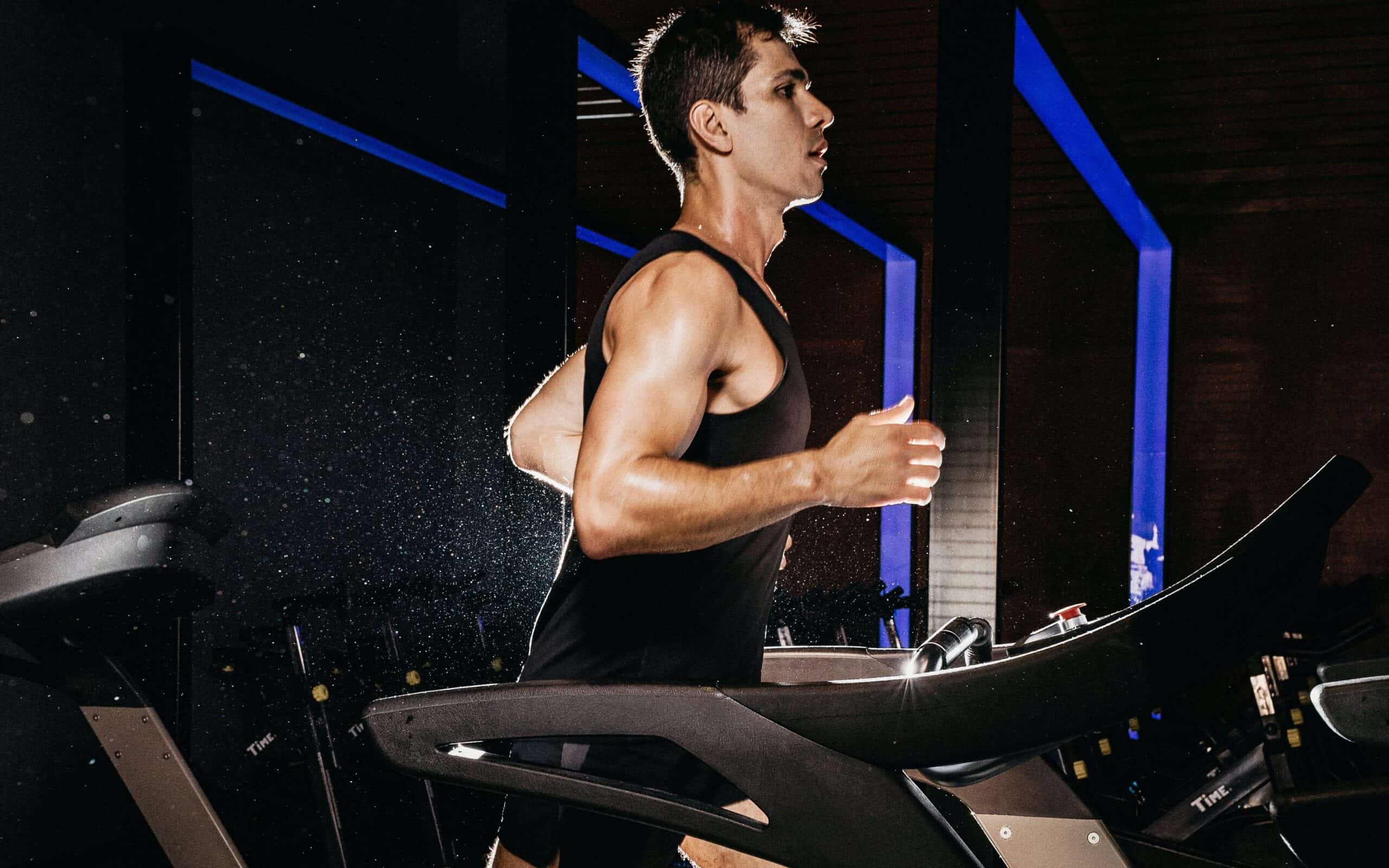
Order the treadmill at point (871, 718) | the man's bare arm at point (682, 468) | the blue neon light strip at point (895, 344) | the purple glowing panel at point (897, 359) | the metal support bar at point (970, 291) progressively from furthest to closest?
the purple glowing panel at point (897, 359), the blue neon light strip at point (895, 344), the metal support bar at point (970, 291), the man's bare arm at point (682, 468), the treadmill at point (871, 718)

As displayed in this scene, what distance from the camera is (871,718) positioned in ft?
2.77

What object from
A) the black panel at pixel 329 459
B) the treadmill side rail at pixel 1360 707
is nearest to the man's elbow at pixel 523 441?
the treadmill side rail at pixel 1360 707

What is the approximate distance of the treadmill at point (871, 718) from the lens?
2.63 ft

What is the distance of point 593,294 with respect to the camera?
856 cm

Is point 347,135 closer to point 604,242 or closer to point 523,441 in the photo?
point 604,242

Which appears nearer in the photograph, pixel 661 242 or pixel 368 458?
pixel 661 242

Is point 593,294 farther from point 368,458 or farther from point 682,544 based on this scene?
point 682,544

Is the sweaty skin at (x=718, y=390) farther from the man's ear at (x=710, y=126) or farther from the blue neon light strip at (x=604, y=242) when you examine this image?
the blue neon light strip at (x=604, y=242)

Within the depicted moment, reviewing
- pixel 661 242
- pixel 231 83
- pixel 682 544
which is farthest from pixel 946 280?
pixel 231 83

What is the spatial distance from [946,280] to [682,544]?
1.73 metres

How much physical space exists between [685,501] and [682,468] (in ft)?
0.11

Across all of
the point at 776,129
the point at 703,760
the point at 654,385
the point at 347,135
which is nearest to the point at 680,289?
the point at 654,385

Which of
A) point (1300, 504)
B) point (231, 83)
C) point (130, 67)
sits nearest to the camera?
point (1300, 504)

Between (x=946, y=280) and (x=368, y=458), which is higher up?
(x=946, y=280)
